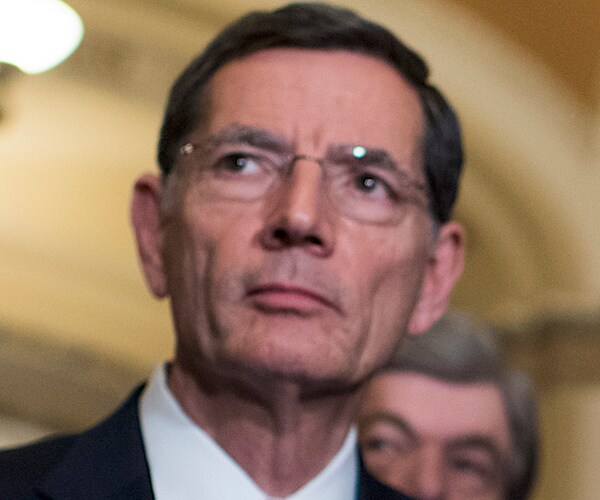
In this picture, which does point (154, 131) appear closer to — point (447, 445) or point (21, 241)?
point (21, 241)

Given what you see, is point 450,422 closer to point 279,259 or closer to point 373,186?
point 373,186

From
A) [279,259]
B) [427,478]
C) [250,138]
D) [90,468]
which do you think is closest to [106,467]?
[90,468]

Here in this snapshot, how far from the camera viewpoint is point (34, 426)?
5820mm

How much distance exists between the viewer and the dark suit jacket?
4.38ft

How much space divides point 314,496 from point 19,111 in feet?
14.2

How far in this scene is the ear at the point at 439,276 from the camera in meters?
1.56

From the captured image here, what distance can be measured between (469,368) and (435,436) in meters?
0.19

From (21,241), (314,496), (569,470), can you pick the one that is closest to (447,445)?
(314,496)

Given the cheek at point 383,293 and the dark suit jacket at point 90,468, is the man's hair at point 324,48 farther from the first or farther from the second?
the dark suit jacket at point 90,468

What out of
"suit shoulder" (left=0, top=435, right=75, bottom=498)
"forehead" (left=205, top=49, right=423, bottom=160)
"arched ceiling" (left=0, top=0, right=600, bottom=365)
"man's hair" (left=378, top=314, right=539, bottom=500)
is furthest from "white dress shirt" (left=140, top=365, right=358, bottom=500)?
"arched ceiling" (left=0, top=0, right=600, bottom=365)

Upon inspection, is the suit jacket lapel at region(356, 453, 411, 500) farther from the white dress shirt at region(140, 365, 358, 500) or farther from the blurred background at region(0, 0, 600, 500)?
the blurred background at region(0, 0, 600, 500)

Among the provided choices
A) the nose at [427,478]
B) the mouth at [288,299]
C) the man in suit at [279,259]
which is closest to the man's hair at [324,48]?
the man in suit at [279,259]

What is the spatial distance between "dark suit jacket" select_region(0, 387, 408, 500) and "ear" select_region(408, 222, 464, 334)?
0.23 meters

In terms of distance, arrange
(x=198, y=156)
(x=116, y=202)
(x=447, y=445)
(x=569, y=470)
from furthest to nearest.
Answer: (x=116, y=202)
(x=569, y=470)
(x=447, y=445)
(x=198, y=156)
